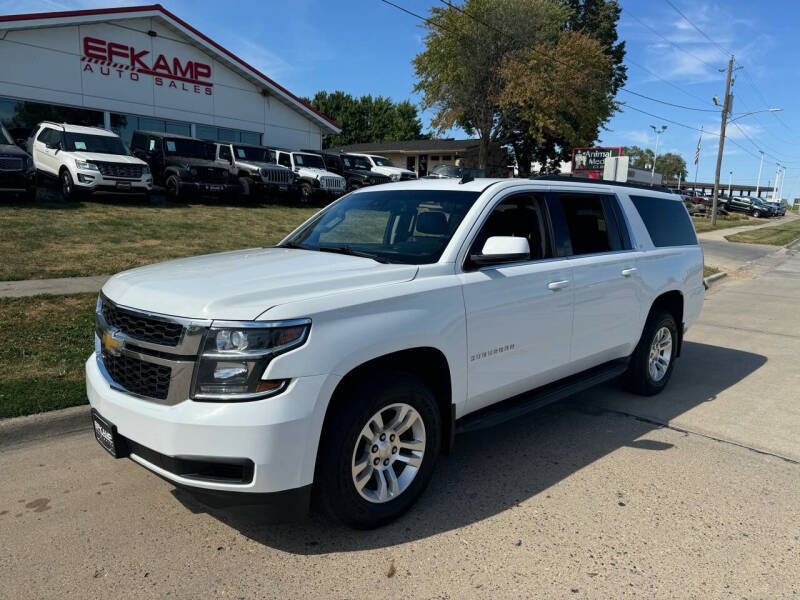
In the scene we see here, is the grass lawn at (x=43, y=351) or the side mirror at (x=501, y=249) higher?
the side mirror at (x=501, y=249)

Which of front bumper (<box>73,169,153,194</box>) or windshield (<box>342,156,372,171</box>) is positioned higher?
windshield (<box>342,156,372,171</box>)

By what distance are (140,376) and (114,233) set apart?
34.1ft

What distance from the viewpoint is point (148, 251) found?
10.7 m

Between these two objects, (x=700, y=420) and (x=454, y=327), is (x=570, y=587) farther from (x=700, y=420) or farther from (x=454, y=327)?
(x=700, y=420)

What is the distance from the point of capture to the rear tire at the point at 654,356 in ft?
17.2

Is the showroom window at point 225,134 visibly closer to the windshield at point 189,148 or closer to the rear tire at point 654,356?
the windshield at point 189,148

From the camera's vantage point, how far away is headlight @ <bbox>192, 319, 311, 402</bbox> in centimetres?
264

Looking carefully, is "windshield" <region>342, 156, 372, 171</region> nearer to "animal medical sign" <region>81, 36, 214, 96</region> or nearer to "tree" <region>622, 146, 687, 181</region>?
"animal medical sign" <region>81, 36, 214, 96</region>

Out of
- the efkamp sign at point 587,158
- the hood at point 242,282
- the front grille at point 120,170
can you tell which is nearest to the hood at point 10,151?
the front grille at point 120,170

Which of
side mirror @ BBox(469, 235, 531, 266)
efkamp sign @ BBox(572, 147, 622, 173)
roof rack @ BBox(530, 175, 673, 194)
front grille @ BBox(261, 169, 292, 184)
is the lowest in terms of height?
side mirror @ BBox(469, 235, 531, 266)

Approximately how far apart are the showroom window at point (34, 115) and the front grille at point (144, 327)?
17.7 metres

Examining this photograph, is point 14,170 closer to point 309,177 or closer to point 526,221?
point 309,177

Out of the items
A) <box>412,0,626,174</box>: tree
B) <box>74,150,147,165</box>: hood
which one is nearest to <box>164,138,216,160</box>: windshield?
<box>74,150,147,165</box>: hood

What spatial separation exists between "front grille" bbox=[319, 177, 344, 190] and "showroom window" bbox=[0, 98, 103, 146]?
8.16 metres
